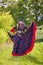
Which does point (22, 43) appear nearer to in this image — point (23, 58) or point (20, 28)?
point (20, 28)

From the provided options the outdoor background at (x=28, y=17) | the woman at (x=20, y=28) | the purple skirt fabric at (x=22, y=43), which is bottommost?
the outdoor background at (x=28, y=17)

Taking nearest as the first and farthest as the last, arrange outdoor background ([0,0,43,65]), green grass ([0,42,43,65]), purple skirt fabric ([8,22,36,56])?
1. purple skirt fabric ([8,22,36,56])
2. green grass ([0,42,43,65])
3. outdoor background ([0,0,43,65])

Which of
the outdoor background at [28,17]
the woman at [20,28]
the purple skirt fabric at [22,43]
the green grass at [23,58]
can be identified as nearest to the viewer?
the woman at [20,28]

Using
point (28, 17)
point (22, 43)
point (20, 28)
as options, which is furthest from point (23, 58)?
point (28, 17)

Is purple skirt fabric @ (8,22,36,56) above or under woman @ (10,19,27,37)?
under

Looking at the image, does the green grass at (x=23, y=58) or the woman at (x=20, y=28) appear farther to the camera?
the green grass at (x=23, y=58)

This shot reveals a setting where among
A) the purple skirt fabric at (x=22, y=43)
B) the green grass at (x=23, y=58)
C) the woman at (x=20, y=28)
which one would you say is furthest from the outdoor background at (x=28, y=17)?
the woman at (x=20, y=28)

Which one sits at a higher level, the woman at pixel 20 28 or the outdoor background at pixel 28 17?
→ the woman at pixel 20 28

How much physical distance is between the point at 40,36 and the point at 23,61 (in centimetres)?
492

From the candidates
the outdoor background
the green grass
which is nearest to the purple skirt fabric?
the green grass

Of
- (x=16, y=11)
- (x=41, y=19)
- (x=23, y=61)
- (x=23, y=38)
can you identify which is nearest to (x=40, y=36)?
(x=41, y=19)

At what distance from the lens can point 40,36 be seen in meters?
13.7

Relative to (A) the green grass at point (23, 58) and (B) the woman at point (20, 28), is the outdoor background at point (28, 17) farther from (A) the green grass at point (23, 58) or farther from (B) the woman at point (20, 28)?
(B) the woman at point (20, 28)

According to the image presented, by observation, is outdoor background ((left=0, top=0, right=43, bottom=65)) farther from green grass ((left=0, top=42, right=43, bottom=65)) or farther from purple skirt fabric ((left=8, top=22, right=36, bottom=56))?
purple skirt fabric ((left=8, top=22, right=36, bottom=56))
